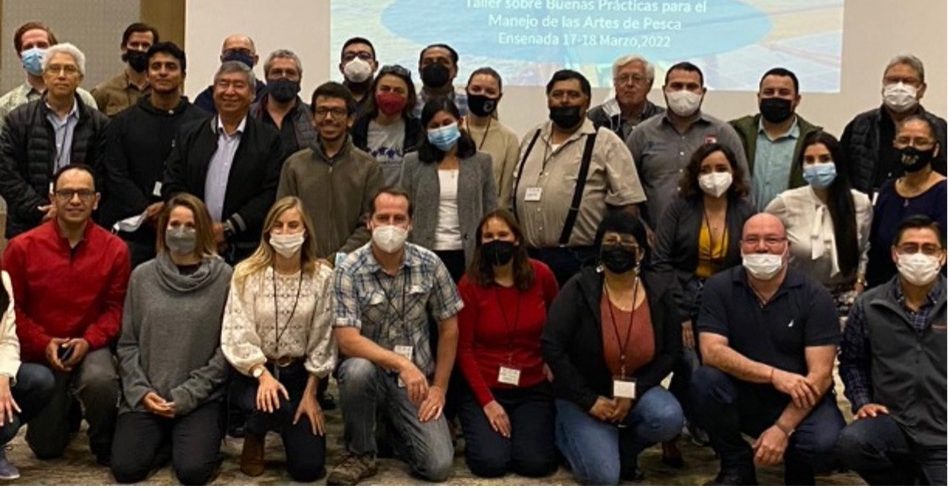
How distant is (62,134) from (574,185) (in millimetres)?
2331

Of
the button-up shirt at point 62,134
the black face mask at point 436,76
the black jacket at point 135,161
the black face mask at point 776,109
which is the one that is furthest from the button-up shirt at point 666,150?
the button-up shirt at point 62,134

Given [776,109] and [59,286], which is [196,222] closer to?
[59,286]

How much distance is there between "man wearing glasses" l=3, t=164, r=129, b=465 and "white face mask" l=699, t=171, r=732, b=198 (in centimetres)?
240

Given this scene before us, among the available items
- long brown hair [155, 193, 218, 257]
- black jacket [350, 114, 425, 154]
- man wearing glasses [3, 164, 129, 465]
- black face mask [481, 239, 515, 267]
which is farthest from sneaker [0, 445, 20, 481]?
black jacket [350, 114, 425, 154]

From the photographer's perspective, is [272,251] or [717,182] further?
[717,182]

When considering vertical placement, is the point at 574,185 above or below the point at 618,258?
above

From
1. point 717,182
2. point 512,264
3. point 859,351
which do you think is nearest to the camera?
point 859,351

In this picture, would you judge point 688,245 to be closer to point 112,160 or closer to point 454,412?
point 454,412

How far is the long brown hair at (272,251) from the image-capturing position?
14.8 feet

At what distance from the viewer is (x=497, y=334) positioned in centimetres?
468

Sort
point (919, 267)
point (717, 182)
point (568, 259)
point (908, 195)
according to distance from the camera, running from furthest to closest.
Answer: point (568, 259), point (908, 195), point (717, 182), point (919, 267)

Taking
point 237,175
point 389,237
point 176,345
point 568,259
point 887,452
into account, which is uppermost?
point 237,175

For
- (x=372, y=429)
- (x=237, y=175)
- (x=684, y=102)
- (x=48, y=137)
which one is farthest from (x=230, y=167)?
(x=684, y=102)

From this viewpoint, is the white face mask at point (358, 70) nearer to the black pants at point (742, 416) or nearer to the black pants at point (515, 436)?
the black pants at point (515, 436)
